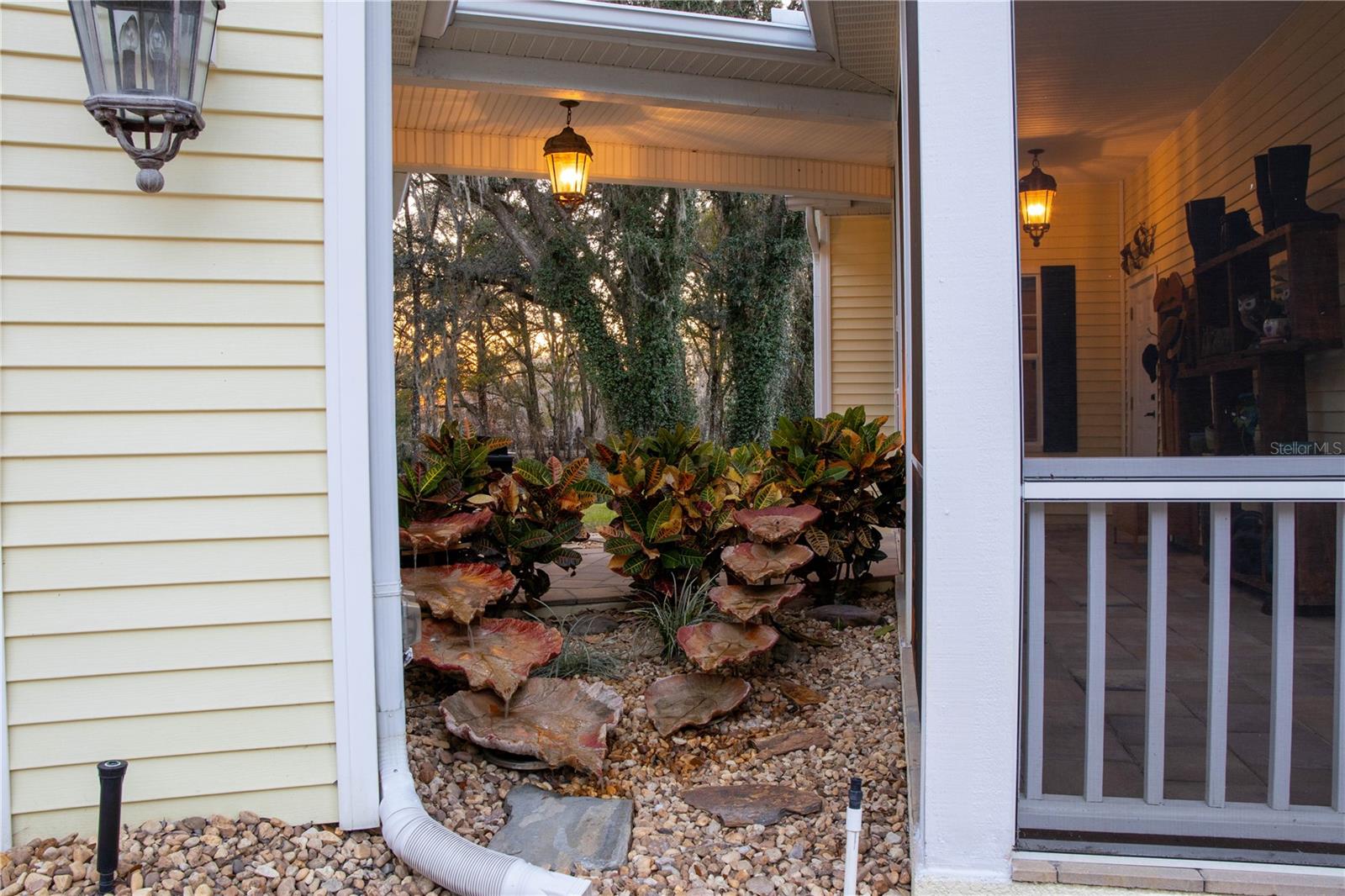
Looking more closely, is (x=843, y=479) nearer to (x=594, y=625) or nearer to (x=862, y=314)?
(x=594, y=625)

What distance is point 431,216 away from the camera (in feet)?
45.0

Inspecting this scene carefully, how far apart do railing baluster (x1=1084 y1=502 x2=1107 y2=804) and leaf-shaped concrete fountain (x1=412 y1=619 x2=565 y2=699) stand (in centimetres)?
163

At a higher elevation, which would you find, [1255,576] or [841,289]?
[841,289]

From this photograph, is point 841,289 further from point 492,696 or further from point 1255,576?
point 492,696

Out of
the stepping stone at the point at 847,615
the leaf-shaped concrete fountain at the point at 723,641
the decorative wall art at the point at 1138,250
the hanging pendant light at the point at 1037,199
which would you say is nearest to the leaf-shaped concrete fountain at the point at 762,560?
the leaf-shaped concrete fountain at the point at 723,641

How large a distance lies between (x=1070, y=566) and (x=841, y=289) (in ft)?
11.1

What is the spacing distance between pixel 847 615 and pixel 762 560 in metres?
1.08

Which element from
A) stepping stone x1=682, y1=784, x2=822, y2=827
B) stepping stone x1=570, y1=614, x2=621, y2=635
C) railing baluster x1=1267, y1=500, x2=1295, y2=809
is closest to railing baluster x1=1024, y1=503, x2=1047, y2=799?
railing baluster x1=1267, y1=500, x2=1295, y2=809

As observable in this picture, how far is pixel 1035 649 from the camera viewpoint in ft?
6.58

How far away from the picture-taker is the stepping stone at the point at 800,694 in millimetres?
3289

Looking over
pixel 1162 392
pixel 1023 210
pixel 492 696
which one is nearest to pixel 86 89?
pixel 492 696

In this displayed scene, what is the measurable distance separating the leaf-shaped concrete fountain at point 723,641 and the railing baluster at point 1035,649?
125cm

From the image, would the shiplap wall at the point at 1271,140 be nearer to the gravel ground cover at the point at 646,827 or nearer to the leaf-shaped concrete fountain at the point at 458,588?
the gravel ground cover at the point at 646,827
